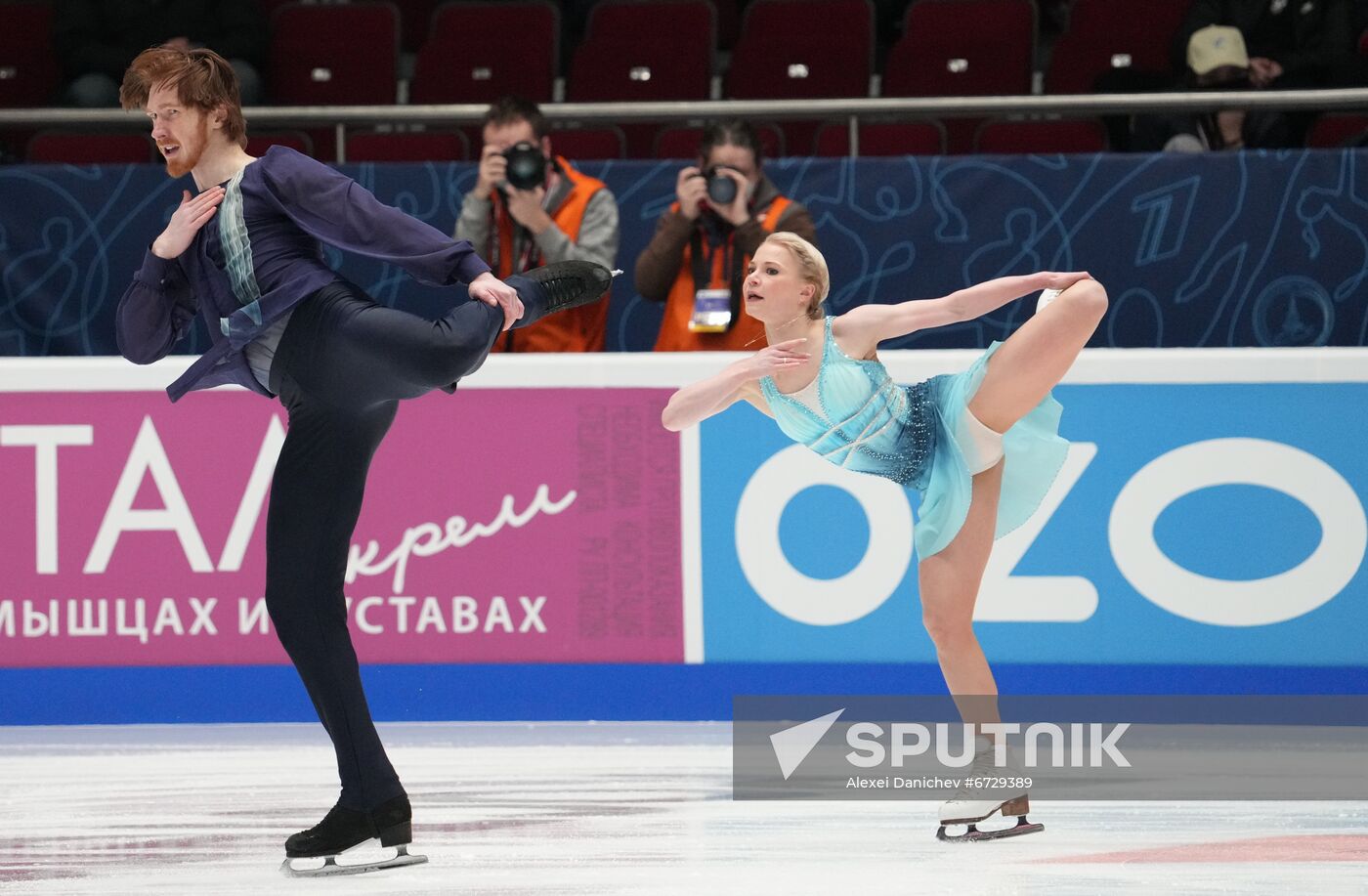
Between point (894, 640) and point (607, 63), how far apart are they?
308 cm

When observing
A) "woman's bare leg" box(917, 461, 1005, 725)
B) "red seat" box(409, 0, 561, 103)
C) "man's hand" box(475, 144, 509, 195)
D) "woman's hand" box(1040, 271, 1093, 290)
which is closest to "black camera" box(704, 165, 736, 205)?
"man's hand" box(475, 144, 509, 195)

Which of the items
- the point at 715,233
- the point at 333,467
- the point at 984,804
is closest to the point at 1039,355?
the point at 984,804

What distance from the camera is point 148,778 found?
13.4ft

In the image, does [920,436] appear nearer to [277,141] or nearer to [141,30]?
[277,141]

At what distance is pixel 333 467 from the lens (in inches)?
120

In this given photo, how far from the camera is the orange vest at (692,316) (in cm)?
501

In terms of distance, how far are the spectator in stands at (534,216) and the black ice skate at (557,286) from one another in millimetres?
1829

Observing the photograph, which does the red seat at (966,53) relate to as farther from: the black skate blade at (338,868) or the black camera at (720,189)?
the black skate blade at (338,868)

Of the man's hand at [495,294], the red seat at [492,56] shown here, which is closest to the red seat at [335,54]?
the red seat at [492,56]

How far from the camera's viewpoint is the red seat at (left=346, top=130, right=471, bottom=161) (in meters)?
6.21

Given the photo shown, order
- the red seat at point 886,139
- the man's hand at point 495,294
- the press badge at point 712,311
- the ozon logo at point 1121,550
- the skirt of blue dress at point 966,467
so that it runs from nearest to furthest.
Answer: the man's hand at point 495,294, the skirt of blue dress at point 966,467, the ozon logo at point 1121,550, the press badge at point 712,311, the red seat at point 886,139

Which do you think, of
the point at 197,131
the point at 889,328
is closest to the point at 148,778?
the point at 197,131

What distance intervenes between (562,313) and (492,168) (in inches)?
18.3

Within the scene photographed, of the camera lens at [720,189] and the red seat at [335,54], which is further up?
the red seat at [335,54]
